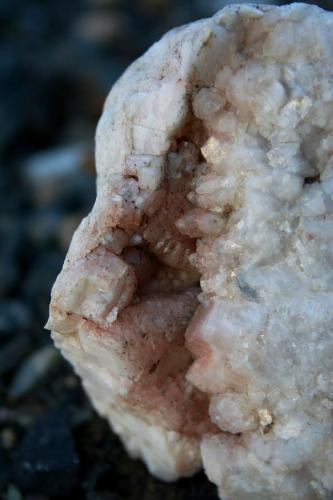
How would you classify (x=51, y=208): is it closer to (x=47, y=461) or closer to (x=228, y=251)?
(x=47, y=461)

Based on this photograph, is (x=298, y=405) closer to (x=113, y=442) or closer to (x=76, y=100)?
(x=113, y=442)

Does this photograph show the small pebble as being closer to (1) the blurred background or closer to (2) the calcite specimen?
(1) the blurred background

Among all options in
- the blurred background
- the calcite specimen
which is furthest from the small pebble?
the calcite specimen

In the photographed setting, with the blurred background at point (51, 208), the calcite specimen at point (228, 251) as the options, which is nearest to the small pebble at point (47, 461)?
the blurred background at point (51, 208)

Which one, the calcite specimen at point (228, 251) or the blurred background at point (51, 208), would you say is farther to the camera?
the blurred background at point (51, 208)

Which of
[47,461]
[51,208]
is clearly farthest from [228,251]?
[51,208]

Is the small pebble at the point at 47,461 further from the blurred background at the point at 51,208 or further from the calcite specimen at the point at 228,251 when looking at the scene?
the calcite specimen at the point at 228,251
